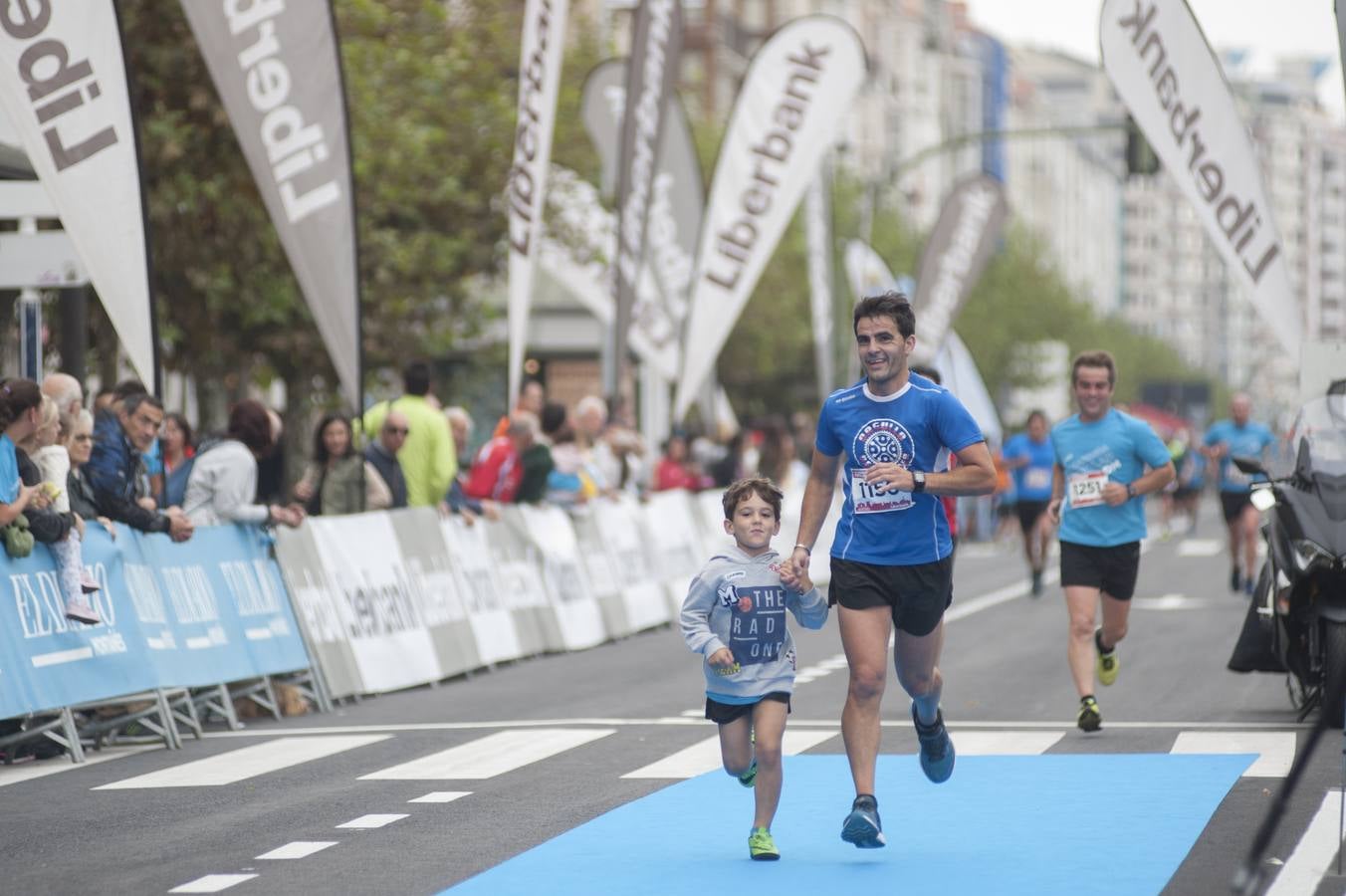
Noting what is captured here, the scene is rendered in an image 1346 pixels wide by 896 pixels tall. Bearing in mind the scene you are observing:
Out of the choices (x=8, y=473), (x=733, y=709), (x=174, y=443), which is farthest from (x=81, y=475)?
(x=733, y=709)

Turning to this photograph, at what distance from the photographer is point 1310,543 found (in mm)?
11375

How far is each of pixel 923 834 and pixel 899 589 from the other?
106cm

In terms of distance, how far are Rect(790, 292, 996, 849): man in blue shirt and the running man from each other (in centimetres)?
1664

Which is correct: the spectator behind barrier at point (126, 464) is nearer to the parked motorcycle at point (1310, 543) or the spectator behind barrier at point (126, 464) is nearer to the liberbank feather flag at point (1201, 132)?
the parked motorcycle at point (1310, 543)

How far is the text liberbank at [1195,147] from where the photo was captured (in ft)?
51.8

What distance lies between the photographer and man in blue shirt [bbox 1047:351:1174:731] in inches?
503

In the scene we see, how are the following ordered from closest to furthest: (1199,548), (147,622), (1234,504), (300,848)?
(300,848)
(147,622)
(1234,504)
(1199,548)

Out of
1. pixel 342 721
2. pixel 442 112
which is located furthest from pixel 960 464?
pixel 442 112

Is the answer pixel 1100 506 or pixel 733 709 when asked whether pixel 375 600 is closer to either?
pixel 1100 506

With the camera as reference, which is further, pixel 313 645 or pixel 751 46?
pixel 751 46

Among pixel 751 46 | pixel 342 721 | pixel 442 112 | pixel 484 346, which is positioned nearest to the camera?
pixel 342 721

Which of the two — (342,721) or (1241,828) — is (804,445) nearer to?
(342,721)

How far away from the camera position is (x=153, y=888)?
8.14 meters

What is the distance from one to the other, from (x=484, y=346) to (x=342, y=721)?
2592 centimetres
